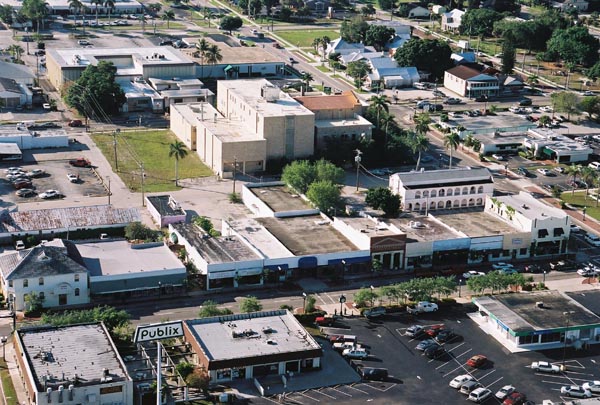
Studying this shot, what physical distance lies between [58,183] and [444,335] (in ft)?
173

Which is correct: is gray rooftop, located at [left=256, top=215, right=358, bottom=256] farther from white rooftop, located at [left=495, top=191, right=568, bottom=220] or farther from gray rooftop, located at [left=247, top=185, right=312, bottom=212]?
white rooftop, located at [left=495, top=191, right=568, bottom=220]

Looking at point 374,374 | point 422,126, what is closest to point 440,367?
point 374,374

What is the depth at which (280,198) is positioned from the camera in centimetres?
11212

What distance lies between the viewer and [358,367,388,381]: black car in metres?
78.2

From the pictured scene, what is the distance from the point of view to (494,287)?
9294 cm

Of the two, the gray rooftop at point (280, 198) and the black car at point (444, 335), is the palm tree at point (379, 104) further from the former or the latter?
the black car at point (444, 335)

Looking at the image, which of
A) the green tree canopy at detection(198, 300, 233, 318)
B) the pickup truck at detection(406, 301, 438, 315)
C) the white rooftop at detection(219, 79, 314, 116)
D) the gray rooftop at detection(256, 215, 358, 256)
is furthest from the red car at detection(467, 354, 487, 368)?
the white rooftop at detection(219, 79, 314, 116)

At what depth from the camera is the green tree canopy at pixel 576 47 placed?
593ft

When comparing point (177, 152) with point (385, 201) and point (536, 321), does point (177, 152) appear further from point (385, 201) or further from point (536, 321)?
point (536, 321)

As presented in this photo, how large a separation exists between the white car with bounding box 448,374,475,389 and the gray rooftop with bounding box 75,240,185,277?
27.1m

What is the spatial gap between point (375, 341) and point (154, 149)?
57.1 m

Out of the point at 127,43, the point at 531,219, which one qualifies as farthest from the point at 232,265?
the point at 127,43

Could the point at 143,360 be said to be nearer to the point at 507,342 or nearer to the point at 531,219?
the point at 507,342

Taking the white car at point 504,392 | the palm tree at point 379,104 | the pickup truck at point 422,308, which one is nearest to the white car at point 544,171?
the palm tree at point 379,104
